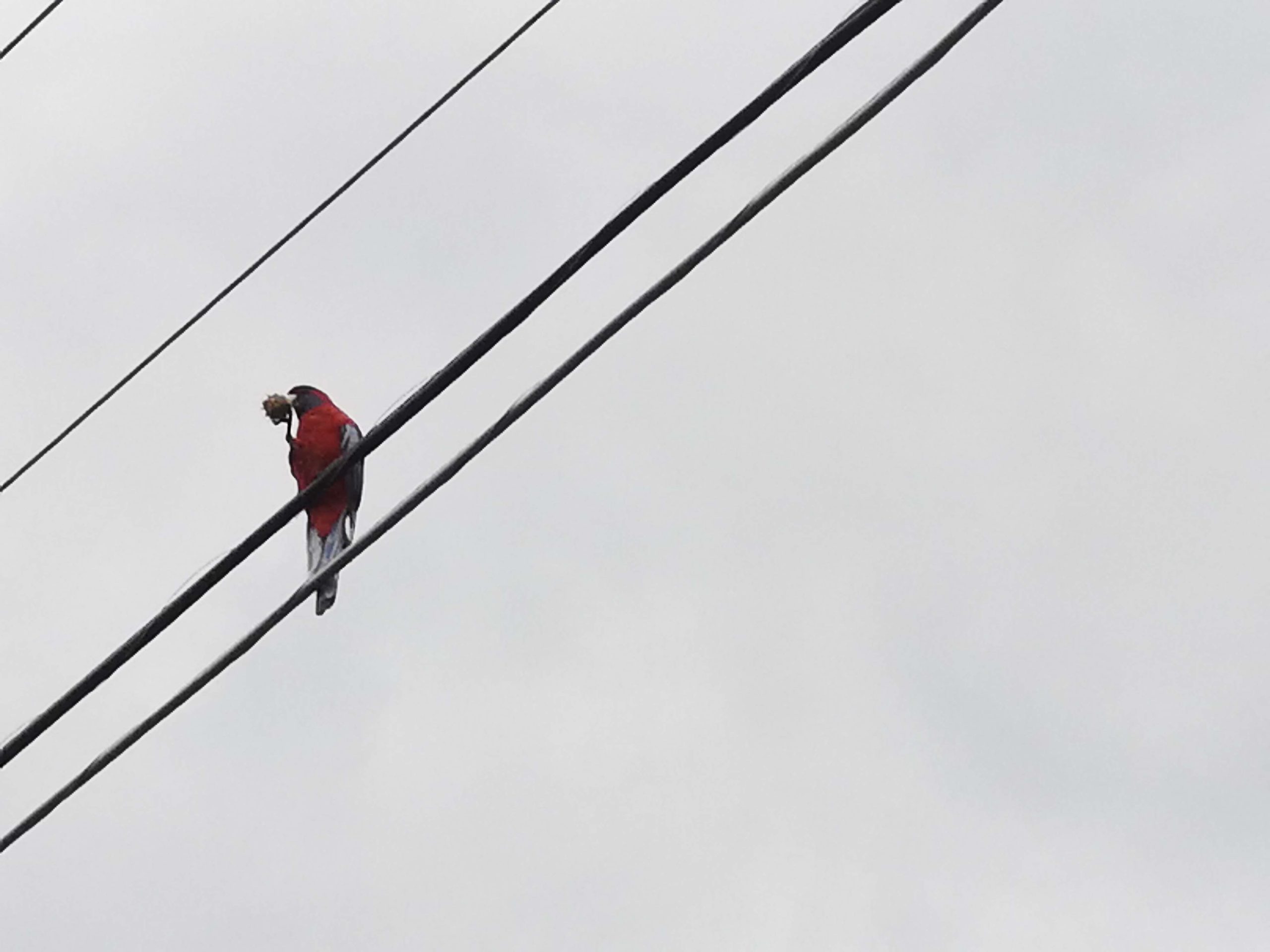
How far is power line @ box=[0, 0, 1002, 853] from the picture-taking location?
414 centimetres

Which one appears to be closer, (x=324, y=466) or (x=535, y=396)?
(x=535, y=396)

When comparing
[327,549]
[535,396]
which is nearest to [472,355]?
[535,396]

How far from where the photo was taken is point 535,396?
14.5 ft

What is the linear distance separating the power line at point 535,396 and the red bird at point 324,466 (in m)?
2.95

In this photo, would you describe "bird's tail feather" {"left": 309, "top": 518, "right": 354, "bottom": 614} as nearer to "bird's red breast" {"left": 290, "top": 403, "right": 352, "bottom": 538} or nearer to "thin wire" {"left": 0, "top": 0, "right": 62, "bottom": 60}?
"bird's red breast" {"left": 290, "top": 403, "right": 352, "bottom": 538}

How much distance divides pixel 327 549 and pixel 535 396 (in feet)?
12.1

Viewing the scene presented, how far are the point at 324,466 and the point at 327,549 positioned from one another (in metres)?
0.44

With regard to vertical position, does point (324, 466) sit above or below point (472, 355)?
above

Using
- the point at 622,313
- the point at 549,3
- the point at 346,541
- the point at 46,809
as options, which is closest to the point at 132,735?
the point at 46,809

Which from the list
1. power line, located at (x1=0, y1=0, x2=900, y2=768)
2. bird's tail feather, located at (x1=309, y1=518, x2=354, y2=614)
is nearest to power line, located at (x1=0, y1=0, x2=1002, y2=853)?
power line, located at (x1=0, y1=0, x2=900, y2=768)

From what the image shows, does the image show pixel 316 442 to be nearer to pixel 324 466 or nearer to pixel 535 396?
pixel 324 466

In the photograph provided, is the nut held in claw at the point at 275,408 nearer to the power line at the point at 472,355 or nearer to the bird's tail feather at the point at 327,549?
the bird's tail feather at the point at 327,549

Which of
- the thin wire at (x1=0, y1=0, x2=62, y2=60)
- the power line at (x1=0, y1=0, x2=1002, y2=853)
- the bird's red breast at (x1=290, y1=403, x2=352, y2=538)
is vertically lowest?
the power line at (x1=0, y1=0, x2=1002, y2=853)

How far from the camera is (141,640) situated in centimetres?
478
